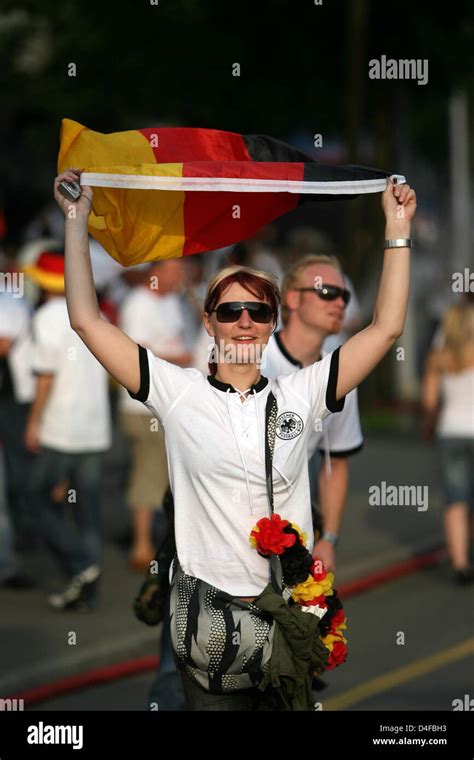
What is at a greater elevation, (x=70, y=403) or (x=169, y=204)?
(x=169, y=204)

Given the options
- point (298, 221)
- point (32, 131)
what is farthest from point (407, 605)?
point (298, 221)

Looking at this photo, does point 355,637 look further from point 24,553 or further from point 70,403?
point 24,553

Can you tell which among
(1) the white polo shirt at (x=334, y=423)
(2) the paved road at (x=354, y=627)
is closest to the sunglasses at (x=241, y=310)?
(1) the white polo shirt at (x=334, y=423)

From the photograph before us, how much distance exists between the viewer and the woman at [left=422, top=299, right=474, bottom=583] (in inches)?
413

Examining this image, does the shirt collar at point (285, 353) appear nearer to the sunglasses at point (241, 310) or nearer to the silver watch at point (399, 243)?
the sunglasses at point (241, 310)

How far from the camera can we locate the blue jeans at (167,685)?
5.97 m

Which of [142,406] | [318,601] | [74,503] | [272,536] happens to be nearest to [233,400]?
[272,536]

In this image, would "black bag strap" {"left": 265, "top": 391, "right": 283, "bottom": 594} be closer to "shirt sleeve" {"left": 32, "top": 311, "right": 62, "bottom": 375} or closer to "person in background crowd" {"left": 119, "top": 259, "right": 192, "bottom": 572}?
"shirt sleeve" {"left": 32, "top": 311, "right": 62, "bottom": 375}

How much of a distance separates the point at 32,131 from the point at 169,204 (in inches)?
716

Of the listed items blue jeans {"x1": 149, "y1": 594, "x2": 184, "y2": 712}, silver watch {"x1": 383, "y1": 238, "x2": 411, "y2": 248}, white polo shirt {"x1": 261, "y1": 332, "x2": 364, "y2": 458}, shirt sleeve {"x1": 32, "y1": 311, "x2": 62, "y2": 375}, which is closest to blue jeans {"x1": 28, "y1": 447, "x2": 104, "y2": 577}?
shirt sleeve {"x1": 32, "y1": 311, "x2": 62, "y2": 375}

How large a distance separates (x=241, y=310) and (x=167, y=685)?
2.06 m

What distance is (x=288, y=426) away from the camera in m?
4.55

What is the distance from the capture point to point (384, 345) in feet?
14.9

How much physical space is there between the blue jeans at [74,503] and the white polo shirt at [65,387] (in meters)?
0.09
